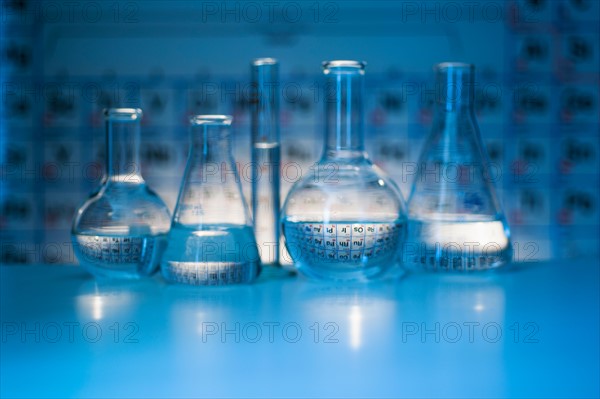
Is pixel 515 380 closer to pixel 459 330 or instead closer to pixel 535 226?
pixel 459 330

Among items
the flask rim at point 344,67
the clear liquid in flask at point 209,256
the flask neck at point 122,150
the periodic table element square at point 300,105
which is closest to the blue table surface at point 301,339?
the clear liquid in flask at point 209,256

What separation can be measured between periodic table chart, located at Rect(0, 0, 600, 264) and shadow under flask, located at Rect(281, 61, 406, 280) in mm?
1527

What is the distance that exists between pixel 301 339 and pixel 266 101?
40cm

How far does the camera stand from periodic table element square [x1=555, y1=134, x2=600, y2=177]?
2463mm

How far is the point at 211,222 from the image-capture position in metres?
0.82

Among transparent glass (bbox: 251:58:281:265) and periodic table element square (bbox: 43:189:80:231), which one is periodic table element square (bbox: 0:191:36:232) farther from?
transparent glass (bbox: 251:58:281:265)

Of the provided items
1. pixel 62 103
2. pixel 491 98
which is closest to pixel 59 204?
pixel 62 103

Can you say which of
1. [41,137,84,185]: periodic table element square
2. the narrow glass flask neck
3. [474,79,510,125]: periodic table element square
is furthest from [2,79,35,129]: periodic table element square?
the narrow glass flask neck

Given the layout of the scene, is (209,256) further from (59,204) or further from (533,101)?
(533,101)

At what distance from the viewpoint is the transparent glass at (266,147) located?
888 millimetres

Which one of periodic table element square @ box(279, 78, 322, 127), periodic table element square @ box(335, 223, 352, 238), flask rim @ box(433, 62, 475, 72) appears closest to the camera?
periodic table element square @ box(335, 223, 352, 238)

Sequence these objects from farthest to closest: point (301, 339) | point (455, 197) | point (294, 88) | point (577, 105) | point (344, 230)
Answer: point (577, 105) < point (294, 88) < point (455, 197) < point (344, 230) < point (301, 339)

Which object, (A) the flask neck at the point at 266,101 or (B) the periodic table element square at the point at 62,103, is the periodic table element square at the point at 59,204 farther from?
(A) the flask neck at the point at 266,101

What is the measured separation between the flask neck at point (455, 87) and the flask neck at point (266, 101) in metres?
0.19
